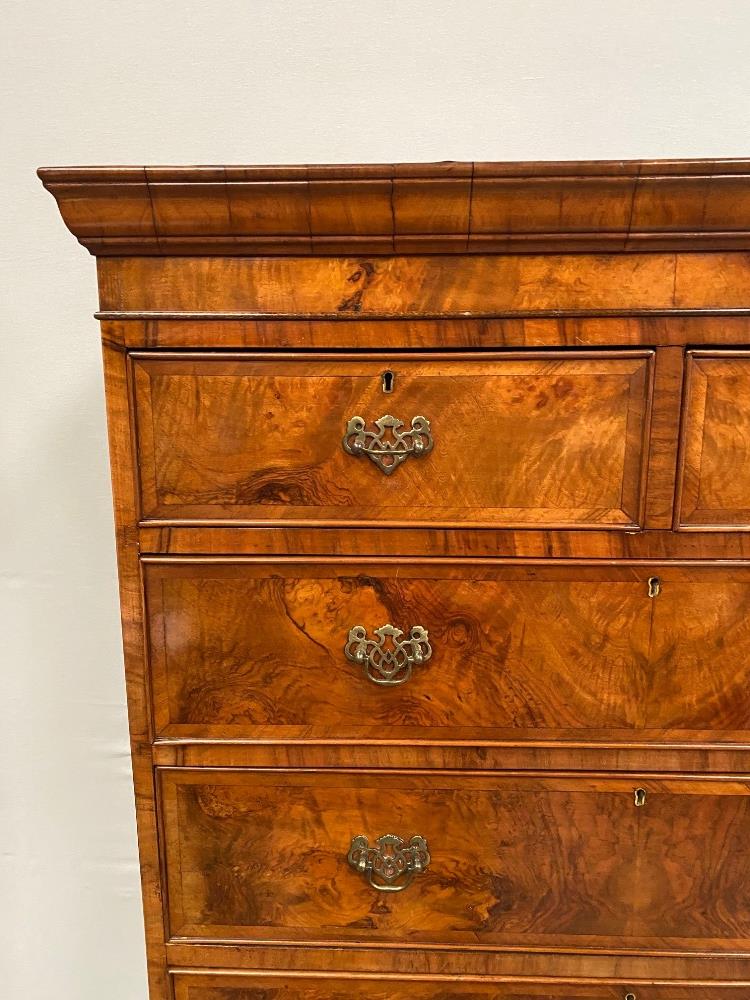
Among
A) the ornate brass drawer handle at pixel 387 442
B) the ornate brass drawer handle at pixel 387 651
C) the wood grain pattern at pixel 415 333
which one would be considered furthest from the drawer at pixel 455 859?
the wood grain pattern at pixel 415 333

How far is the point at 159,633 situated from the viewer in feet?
3.11

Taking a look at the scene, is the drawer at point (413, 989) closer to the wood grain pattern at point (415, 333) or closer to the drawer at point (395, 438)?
the drawer at point (395, 438)

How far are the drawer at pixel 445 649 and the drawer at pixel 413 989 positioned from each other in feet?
1.13

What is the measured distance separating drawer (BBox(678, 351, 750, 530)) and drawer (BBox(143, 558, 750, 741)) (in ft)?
0.23

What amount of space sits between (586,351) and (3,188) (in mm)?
1238

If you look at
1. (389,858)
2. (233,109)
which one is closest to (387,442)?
(389,858)

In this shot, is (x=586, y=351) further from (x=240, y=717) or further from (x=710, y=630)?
(x=240, y=717)

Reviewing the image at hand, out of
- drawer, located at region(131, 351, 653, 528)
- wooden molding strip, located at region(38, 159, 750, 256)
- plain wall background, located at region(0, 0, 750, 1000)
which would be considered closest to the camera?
wooden molding strip, located at region(38, 159, 750, 256)

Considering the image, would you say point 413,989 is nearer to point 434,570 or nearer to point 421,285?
point 434,570

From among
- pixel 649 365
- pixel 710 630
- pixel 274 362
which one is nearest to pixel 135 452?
pixel 274 362

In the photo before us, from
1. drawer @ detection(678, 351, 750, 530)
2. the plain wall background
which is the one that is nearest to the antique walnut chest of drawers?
drawer @ detection(678, 351, 750, 530)

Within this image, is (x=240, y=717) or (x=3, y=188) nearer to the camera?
(x=240, y=717)

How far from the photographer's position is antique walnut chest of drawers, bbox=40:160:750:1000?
2.79 ft

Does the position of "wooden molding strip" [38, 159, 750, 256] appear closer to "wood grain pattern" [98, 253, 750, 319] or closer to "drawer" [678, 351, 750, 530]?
"wood grain pattern" [98, 253, 750, 319]
